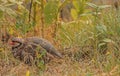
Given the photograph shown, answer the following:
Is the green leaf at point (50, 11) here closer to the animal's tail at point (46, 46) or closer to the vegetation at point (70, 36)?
the vegetation at point (70, 36)

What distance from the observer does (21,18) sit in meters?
5.61

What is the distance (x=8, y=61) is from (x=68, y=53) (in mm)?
691

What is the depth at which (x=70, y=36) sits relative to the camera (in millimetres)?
5555

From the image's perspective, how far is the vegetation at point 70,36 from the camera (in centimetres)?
439

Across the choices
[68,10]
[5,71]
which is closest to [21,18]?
[5,71]

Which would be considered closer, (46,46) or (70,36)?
(46,46)

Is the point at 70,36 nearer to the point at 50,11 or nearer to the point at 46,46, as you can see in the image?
the point at 50,11

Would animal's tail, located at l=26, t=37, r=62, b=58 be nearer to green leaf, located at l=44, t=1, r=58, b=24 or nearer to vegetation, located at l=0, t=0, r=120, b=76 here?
→ vegetation, located at l=0, t=0, r=120, b=76

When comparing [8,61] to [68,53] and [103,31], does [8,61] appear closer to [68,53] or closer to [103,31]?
[68,53]

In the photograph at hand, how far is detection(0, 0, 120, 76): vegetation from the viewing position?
14.4 ft

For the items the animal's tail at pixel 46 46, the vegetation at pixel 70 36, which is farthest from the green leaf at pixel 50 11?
the animal's tail at pixel 46 46

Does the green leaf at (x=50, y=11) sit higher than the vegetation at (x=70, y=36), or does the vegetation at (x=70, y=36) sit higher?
the green leaf at (x=50, y=11)

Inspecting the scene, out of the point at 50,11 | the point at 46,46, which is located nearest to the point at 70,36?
the point at 50,11

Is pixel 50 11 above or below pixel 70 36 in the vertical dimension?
above
